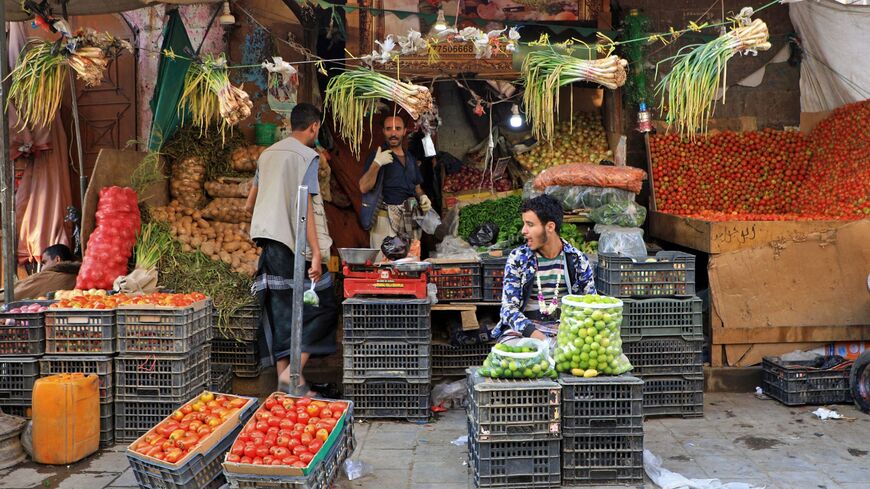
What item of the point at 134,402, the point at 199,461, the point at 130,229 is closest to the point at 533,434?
the point at 199,461

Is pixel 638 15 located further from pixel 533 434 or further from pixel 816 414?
pixel 533 434

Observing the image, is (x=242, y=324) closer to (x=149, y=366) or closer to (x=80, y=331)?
(x=149, y=366)

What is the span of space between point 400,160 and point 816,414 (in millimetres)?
4234

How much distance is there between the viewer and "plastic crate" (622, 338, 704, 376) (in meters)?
6.38

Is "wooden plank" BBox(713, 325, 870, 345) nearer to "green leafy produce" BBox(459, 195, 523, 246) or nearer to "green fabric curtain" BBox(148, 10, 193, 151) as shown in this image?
"green leafy produce" BBox(459, 195, 523, 246)

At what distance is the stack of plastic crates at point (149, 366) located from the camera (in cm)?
565

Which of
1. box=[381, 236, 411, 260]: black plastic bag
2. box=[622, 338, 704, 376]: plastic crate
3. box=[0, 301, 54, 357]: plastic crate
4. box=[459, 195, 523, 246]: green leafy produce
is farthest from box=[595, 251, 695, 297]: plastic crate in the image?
box=[0, 301, 54, 357]: plastic crate

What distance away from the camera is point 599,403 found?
A: 191 inches

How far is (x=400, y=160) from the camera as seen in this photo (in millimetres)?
7832

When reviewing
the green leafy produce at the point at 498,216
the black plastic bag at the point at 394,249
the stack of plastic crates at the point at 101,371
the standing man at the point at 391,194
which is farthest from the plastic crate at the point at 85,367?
the green leafy produce at the point at 498,216

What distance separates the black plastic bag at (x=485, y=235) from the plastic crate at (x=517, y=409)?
3144 mm

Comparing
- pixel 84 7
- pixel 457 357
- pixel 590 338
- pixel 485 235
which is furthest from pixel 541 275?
pixel 84 7

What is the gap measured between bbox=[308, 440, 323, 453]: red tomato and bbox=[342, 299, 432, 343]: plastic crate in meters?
1.84

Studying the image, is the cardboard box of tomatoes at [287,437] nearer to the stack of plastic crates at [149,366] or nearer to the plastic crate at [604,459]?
the stack of plastic crates at [149,366]
